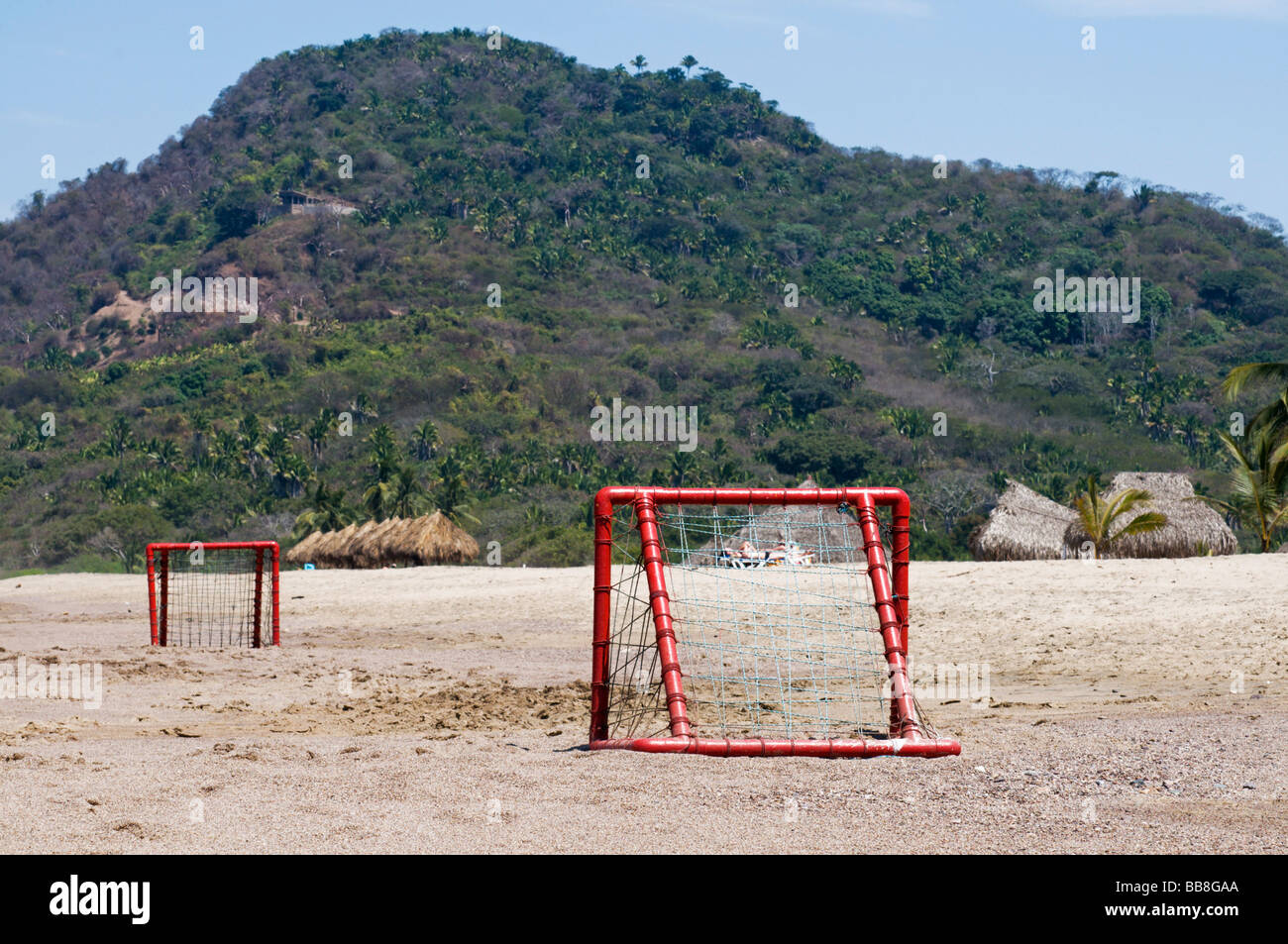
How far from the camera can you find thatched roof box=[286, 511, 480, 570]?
3788 cm

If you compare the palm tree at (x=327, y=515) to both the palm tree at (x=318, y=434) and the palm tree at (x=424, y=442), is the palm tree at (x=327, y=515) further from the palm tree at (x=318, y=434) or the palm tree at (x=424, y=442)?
the palm tree at (x=318, y=434)

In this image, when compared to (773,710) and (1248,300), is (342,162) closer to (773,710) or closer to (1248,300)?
(1248,300)

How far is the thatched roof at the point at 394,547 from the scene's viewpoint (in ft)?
124

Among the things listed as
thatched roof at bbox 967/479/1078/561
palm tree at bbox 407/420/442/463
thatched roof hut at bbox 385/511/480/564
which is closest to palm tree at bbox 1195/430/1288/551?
thatched roof at bbox 967/479/1078/561

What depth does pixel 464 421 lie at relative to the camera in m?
83.3

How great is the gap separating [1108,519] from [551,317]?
297 feet

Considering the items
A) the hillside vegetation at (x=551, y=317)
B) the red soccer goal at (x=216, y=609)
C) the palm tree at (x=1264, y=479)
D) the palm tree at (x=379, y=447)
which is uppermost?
the hillside vegetation at (x=551, y=317)

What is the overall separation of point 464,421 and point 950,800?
78620mm

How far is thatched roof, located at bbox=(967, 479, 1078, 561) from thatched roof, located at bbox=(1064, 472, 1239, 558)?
2.19 feet

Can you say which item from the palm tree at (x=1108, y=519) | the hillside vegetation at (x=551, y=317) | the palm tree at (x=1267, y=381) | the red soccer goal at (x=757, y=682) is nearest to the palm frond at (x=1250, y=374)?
the palm tree at (x=1267, y=381)

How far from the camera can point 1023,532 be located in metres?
29.1

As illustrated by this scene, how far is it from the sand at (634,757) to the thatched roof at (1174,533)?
1168 centimetres

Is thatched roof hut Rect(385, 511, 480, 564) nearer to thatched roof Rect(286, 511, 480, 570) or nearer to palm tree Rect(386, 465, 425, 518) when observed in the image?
thatched roof Rect(286, 511, 480, 570)
